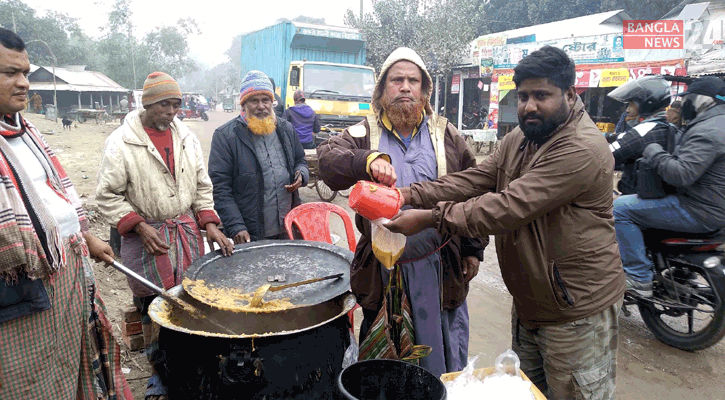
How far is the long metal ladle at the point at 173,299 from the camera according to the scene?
2176 millimetres

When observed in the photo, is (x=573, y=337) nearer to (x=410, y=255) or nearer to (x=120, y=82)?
(x=410, y=255)

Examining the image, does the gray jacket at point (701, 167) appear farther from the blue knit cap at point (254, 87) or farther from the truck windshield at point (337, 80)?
the truck windshield at point (337, 80)

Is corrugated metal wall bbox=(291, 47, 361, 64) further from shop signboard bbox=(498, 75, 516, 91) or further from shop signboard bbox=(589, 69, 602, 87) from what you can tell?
shop signboard bbox=(589, 69, 602, 87)

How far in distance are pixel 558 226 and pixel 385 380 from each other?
3.05ft

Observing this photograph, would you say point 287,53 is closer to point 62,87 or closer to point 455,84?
point 455,84

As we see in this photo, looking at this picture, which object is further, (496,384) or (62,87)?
(62,87)

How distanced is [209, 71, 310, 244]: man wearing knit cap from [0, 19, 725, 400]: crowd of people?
0.02 m

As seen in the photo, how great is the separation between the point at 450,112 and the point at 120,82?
3429 cm

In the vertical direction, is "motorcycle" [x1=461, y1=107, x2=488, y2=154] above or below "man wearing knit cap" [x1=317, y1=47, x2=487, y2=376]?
above

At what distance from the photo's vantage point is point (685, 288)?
3.62 meters

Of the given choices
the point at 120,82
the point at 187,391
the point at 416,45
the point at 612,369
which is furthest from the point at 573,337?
→ the point at 120,82

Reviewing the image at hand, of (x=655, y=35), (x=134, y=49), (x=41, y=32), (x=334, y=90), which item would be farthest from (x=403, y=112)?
(x=134, y=49)

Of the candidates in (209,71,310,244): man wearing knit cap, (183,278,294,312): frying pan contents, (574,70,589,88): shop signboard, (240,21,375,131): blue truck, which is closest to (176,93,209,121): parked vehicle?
(240,21,375,131): blue truck

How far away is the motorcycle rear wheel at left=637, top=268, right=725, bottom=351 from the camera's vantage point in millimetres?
3453
